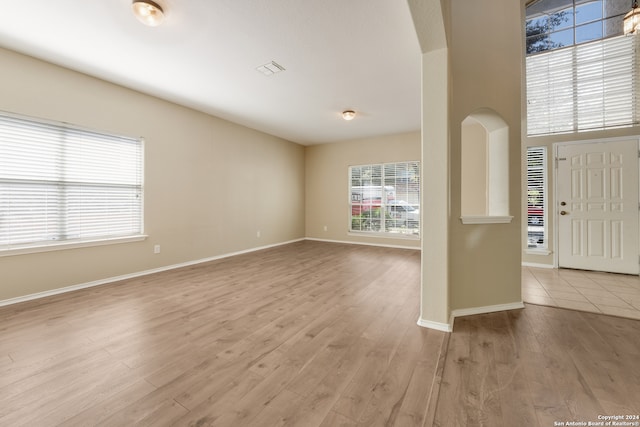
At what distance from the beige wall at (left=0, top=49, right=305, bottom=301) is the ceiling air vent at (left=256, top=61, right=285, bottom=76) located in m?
1.97

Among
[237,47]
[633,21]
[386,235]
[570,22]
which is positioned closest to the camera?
[237,47]

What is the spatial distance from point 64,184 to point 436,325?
440 centimetres

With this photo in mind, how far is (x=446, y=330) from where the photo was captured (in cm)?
208

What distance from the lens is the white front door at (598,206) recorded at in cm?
364

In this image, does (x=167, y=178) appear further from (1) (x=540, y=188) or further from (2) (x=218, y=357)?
(1) (x=540, y=188)

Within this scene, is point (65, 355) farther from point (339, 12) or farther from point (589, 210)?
point (589, 210)

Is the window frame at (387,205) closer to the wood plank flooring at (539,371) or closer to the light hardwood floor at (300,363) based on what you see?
the light hardwood floor at (300,363)

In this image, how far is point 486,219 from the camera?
8.13ft

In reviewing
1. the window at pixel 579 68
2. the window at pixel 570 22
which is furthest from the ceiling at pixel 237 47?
the window at pixel 570 22

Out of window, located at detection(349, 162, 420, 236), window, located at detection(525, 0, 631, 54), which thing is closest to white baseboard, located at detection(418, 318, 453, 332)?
window, located at detection(349, 162, 420, 236)

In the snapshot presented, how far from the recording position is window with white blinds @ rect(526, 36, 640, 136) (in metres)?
3.69

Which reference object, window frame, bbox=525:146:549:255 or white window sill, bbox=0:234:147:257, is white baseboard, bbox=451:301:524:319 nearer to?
window frame, bbox=525:146:549:255

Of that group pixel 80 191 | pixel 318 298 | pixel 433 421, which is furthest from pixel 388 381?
pixel 80 191

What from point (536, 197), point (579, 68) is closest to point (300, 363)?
point (536, 197)
